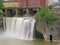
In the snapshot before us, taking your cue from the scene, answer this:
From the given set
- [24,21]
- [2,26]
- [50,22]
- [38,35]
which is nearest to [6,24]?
[2,26]

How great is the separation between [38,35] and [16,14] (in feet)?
42.7

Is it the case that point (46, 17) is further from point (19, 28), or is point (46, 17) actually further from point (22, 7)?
point (22, 7)

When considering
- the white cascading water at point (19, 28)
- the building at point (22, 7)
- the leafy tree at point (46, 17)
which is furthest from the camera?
the building at point (22, 7)

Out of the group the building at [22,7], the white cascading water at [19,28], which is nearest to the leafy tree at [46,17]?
the white cascading water at [19,28]

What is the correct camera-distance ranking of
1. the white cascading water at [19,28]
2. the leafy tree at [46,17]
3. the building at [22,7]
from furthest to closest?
the building at [22,7], the white cascading water at [19,28], the leafy tree at [46,17]

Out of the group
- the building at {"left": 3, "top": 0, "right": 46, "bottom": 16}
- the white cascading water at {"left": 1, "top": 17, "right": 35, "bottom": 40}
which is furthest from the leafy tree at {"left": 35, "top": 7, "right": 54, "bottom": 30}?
the building at {"left": 3, "top": 0, "right": 46, "bottom": 16}

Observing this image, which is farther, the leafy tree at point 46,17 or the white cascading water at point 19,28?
the white cascading water at point 19,28

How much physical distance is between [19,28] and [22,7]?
1099 cm

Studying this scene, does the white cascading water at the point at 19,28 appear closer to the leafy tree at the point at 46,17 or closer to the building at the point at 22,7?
the leafy tree at the point at 46,17

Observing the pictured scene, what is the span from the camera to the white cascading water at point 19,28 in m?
29.8

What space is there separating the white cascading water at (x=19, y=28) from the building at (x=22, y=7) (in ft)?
23.0

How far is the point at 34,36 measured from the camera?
97.2ft

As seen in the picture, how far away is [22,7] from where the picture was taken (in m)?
42.0

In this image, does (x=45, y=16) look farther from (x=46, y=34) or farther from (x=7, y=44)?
(x=7, y=44)
